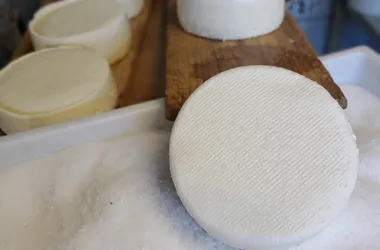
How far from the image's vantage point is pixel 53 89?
0.49 metres

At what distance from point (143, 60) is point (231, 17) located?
153 millimetres

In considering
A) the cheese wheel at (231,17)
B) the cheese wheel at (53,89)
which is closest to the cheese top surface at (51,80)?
the cheese wheel at (53,89)

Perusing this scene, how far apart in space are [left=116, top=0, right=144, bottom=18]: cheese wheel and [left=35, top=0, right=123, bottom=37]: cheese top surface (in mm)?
48

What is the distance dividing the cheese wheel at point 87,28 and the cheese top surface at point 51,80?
0.03m

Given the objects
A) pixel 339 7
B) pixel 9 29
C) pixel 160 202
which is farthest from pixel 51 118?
pixel 339 7

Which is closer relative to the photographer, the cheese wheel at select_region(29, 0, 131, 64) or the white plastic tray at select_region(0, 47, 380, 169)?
the white plastic tray at select_region(0, 47, 380, 169)

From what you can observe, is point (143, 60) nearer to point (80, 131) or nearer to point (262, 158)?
point (80, 131)

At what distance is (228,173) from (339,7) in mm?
725

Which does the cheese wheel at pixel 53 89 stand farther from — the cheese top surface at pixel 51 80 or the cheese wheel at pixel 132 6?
the cheese wheel at pixel 132 6

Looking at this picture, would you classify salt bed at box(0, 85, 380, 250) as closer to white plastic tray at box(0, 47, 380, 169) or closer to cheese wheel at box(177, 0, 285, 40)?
white plastic tray at box(0, 47, 380, 169)

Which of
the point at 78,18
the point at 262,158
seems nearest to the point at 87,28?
the point at 78,18

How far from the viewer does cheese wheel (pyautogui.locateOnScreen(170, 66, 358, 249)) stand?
338 millimetres

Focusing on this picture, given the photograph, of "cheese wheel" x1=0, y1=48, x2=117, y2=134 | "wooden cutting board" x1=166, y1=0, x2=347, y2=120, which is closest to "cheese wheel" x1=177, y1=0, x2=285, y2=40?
"wooden cutting board" x1=166, y1=0, x2=347, y2=120

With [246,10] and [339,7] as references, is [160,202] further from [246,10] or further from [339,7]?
[339,7]
